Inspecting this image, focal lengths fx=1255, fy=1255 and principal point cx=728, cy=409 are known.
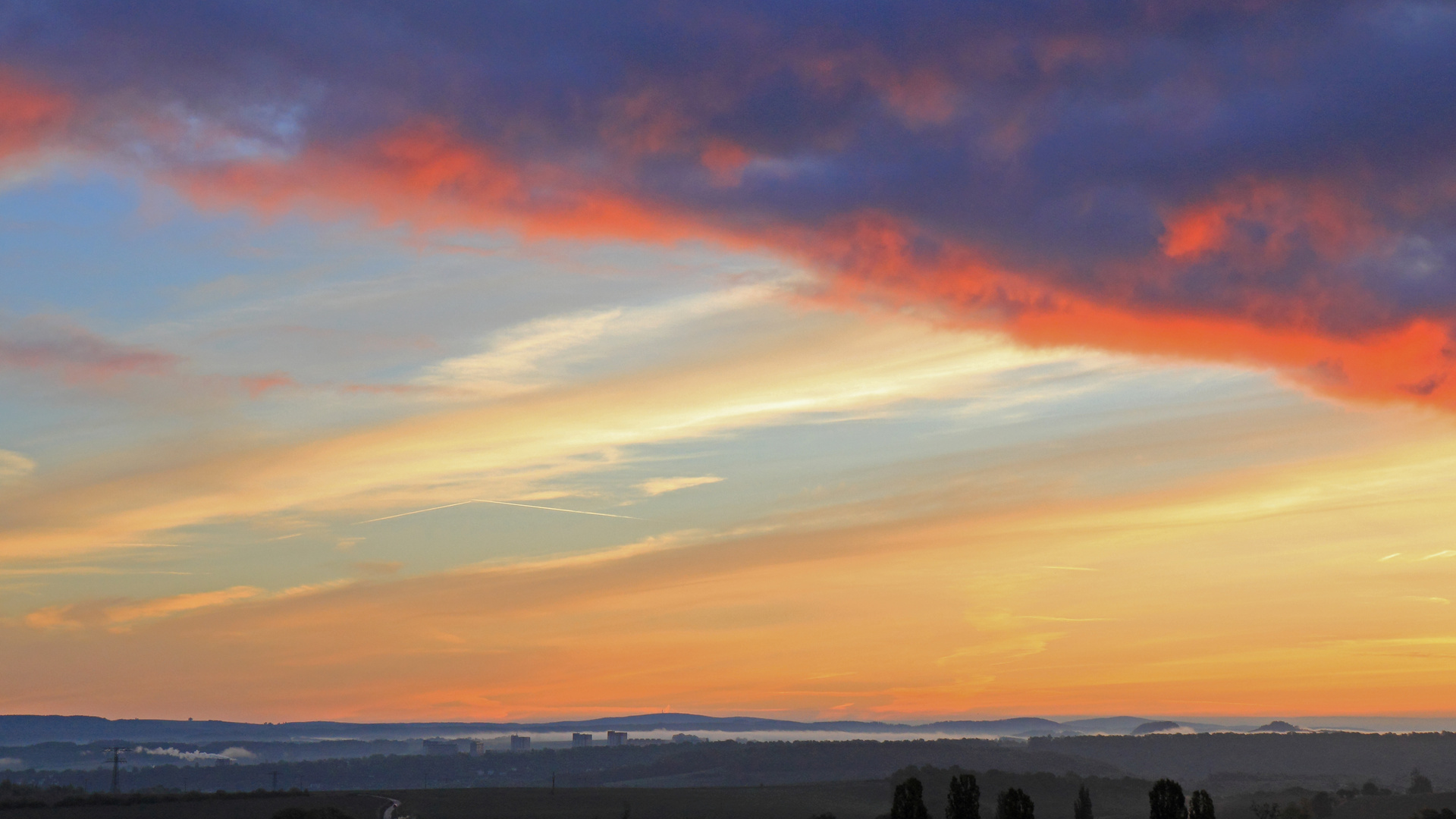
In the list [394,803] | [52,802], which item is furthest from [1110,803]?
[52,802]

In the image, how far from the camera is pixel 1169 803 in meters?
55.0

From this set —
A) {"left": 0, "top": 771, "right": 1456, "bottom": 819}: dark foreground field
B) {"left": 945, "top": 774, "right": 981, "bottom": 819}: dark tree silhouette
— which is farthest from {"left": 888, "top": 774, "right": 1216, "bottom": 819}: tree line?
{"left": 0, "top": 771, "right": 1456, "bottom": 819}: dark foreground field

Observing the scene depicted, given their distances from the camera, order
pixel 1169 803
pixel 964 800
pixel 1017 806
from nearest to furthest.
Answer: pixel 1169 803, pixel 1017 806, pixel 964 800

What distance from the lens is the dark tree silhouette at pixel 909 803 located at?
5934cm

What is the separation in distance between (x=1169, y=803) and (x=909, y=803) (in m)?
11.7

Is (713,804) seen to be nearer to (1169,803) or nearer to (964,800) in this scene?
(964,800)

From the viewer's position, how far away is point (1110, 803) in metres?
159

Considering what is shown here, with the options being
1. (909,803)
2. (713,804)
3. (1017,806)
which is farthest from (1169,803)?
(713,804)

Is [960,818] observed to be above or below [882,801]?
above

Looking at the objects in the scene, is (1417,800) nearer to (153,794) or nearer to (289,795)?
(289,795)

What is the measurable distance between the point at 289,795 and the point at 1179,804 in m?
120

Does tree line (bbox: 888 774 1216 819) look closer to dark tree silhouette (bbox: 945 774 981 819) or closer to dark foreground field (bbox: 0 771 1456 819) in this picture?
dark tree silhouette (bbox: 945 774 981 819)

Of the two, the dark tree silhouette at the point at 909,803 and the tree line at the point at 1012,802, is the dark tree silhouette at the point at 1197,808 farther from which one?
the dark tree silhouette at the point at 909,803

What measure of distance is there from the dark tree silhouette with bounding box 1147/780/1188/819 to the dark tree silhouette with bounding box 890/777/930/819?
1039cm
